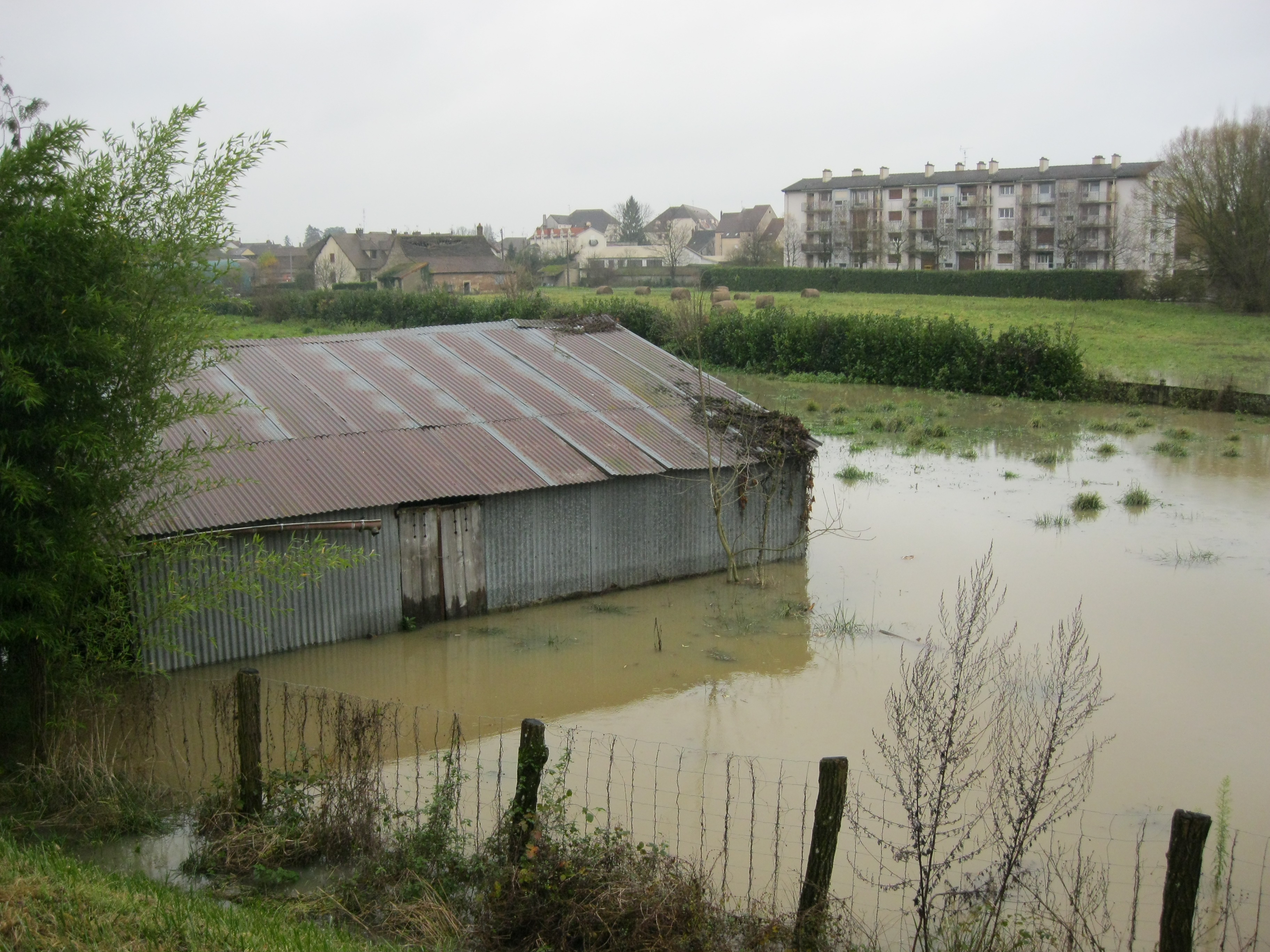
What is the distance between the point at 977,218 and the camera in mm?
82312

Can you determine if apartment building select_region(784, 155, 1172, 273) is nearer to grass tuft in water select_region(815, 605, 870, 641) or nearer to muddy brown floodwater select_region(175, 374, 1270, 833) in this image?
muddy brown floodwater select_region(175, 374, 1270, 833)

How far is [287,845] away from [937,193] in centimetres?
8258

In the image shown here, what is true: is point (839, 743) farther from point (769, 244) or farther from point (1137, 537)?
point (769, 244)

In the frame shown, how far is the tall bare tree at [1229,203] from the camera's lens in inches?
1978

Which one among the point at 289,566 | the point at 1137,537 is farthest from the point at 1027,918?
the point at 1137,537

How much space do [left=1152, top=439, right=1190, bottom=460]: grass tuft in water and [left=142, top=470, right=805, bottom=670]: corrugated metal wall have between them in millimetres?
12255

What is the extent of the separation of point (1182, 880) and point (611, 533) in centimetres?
1017

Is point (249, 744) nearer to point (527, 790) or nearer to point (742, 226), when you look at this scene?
point (527, 790)

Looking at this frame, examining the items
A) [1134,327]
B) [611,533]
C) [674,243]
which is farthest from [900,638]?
[674,243]

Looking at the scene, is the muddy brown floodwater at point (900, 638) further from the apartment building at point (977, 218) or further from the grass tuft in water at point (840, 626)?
the apartment building at point (977, 218)

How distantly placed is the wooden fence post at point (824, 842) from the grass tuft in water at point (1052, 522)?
44.3ft

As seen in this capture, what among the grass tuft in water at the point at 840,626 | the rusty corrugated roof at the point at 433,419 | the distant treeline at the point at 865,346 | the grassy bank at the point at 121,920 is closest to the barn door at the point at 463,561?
the rusty corrugated roof at the point at 433,419

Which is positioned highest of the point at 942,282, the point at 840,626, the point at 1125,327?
the point at 942,282

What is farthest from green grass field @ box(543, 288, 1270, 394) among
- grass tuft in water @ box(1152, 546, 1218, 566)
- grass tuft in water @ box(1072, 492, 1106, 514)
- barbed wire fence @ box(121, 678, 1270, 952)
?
barbed wire fence @ box(121, 678, 1270, 952)
